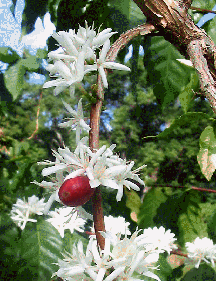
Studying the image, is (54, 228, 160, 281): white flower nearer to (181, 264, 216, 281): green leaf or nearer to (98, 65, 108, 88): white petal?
(98, 65, 108, 88): white petal

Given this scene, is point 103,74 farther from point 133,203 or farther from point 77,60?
point 133,203

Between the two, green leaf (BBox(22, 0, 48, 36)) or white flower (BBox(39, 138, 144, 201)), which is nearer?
white flower (BBox(39, 138, 144, 201))

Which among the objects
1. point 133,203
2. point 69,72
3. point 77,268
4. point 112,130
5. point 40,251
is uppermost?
point 69,72

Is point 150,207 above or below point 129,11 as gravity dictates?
below

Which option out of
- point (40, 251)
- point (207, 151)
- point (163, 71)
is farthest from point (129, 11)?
point (40, 251)

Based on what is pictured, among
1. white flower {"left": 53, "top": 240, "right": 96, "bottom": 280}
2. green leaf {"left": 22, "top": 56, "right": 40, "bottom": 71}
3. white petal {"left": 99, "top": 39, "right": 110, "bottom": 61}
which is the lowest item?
white flower {"left": 53, "top": 240, "right": 96, "bottom": 280}

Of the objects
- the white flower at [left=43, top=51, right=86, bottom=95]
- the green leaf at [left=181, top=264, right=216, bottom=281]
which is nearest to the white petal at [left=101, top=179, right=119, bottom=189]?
the white flower at [left=43, top=51, right=86, bottom=95]

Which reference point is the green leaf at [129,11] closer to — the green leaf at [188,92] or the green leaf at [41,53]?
the green leaf at [188,92]
